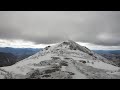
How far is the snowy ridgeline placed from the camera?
730 centimetres

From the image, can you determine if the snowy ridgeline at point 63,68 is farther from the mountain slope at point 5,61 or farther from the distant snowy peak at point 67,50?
the mountain slope at point 5,61

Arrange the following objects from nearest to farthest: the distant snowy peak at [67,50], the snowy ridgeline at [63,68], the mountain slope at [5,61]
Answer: the snowy ridgeline at [63,68], the distant snowy peak at [67,50], the mountain slope at [5,61]

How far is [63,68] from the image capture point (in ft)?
27.9

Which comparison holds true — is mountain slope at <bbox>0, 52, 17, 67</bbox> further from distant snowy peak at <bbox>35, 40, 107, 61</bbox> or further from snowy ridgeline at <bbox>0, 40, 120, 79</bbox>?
snowy ridgeline at <bbox>0, 40, 120, 79</bbox>

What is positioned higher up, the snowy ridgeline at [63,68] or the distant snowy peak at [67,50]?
the distant snowy peak at [67,50]

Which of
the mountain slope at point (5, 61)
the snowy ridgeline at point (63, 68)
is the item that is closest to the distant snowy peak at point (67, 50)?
the snowy ridgeline at point (63, 68)

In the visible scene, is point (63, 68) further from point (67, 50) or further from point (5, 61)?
point (5, 61)

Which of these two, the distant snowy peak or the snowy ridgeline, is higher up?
the distant snowy peak

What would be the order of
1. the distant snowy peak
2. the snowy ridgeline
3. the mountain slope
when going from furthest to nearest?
1. the mountain slope
2. the distant snowy peak
3. the snowy ridgeline

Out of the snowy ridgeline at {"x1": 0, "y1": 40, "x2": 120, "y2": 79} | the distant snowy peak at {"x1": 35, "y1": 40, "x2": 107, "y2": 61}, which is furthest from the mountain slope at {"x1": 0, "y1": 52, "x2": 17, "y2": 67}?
the snowy ridgeline at {"x1": 0, "y1": 40, "x2": 120, "y2": 79}

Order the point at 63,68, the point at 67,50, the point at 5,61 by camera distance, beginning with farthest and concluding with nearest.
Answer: the point at 5,61 < the point at 67,50 < the point at 63,68

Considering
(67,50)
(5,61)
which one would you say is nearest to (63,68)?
(67,50)

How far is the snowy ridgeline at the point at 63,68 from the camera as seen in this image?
7.30 m

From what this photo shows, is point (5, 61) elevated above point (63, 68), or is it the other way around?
point (5, 61)
